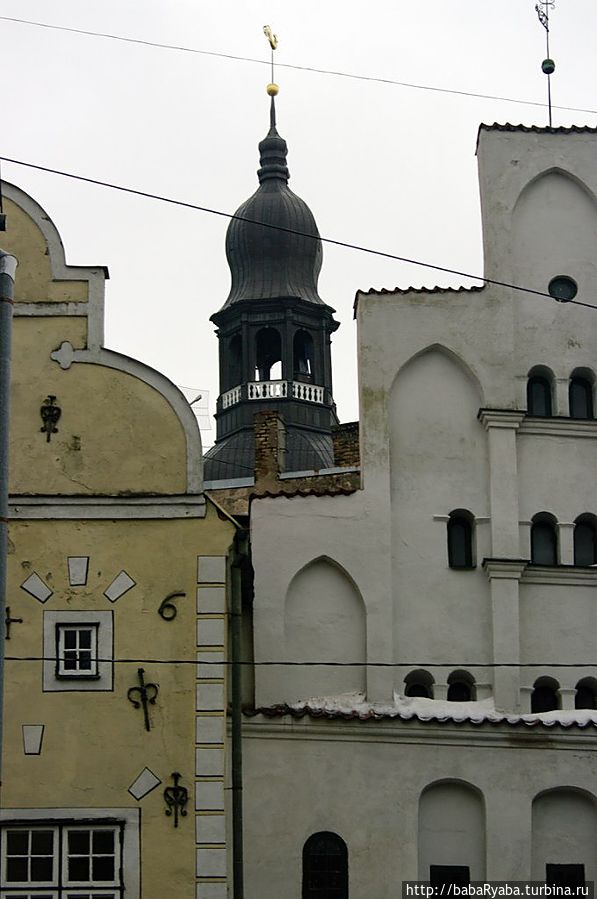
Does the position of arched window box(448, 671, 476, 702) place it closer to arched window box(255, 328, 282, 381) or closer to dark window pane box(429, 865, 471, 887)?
dark window pane box(429, 865, 471, 887)

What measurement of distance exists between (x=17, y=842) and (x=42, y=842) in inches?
14.1

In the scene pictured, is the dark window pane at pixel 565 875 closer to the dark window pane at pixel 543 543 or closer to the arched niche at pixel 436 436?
the dark window pane at pixel 543 543

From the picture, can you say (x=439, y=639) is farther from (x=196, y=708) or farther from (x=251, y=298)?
(x=251, y=298)

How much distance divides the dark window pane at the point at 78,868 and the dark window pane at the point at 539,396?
1093 centimetres

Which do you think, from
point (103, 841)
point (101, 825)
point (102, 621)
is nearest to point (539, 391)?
point (102, 621)

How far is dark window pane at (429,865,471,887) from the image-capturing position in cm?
2770

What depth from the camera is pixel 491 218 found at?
3128 cm

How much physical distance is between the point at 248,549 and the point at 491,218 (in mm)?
7440

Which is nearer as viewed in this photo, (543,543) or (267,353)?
(543,543)

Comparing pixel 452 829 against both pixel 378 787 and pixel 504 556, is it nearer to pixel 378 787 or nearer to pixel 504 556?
pixel 378 787

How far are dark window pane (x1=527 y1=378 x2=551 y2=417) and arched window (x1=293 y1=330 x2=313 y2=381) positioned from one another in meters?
38.9

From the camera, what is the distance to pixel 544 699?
96.8ft

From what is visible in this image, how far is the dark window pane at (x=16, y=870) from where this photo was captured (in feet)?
82.2

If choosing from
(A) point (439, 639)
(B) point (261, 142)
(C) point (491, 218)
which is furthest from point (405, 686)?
(B) point (261, 142)
